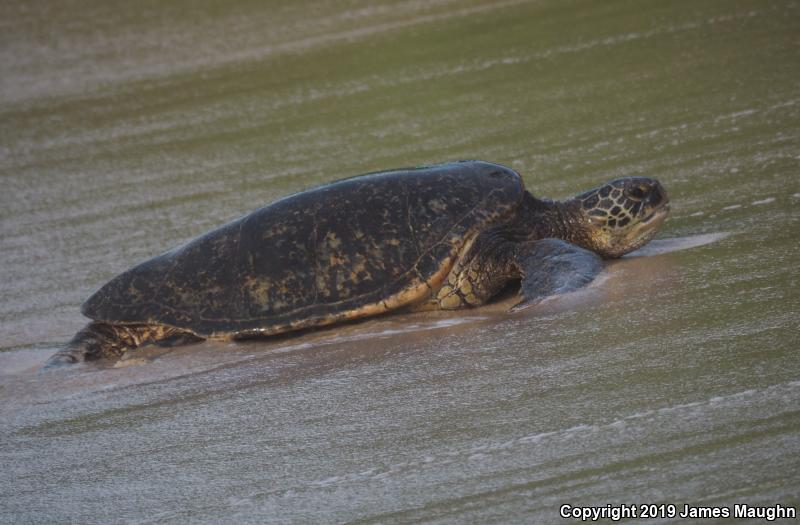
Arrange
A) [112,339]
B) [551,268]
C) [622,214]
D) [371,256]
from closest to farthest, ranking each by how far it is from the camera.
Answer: [551,268] → [371,256] → [622,214] → [112,339]

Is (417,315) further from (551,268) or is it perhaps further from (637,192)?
(637,192)

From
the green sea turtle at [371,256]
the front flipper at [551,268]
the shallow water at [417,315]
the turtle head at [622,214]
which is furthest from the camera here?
the turtle head at [622,214]

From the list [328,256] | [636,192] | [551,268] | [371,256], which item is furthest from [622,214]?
[328,256]

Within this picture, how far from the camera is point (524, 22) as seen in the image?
11430 millimetres

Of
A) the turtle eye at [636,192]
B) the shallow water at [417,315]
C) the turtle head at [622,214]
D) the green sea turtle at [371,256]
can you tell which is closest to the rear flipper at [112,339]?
the green sea turtle at [371,256]

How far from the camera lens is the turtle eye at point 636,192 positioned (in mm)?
5957

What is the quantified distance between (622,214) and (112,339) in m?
2.69

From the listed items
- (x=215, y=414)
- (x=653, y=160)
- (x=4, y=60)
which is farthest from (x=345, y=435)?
(x=4, y=60)

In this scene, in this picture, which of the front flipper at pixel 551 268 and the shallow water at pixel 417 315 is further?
the front flipper at pixel 551 268

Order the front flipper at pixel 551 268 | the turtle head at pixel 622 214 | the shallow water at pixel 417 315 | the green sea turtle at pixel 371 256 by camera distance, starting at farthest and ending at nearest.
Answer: the turtle head at pixel 622 214 → the green sea turtle at pixel 371 256 → the front flipper at pixel 551 268 → the shallow water at pixel 417 315

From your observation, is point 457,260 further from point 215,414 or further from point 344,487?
point 344,487

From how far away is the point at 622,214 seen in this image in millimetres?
5957

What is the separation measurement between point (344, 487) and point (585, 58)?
6.86 m

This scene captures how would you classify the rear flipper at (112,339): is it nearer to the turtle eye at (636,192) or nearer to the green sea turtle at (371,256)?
the green sea turtle at (371,256)
